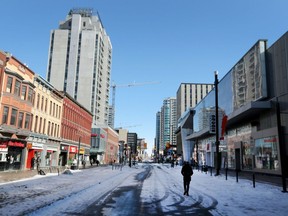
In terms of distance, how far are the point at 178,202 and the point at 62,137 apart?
4345 cm

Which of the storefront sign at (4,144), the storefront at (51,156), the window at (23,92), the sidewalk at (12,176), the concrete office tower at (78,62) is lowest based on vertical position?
the sidewalk at (12,176)

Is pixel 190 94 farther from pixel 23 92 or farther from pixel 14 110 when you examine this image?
pixel 14 110

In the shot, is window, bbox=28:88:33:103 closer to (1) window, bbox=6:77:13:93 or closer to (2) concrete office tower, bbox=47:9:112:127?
(1) window, bbox=6:77:13:93

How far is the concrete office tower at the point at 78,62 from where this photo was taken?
370 feet

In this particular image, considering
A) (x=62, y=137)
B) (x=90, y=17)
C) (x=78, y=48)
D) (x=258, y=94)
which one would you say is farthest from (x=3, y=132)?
(x=90, y=17)

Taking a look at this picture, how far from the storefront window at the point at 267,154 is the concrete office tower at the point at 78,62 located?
3244 inches

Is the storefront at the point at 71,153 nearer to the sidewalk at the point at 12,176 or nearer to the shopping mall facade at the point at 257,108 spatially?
the sidewalk at the point at 12,176

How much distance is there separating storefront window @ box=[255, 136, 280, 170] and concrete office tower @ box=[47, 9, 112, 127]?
270ft

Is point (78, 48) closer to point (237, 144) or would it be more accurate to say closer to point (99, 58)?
point (99, 58)

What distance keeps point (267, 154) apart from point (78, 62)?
9705 centimetres

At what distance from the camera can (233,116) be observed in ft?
127

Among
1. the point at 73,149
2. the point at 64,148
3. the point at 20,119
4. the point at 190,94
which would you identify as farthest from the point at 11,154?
the point at 190,94

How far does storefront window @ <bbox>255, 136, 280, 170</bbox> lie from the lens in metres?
30.2

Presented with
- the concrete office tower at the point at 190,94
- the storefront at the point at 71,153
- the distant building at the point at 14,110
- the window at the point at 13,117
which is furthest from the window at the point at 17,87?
the concrete office tower at the point at 190,94
